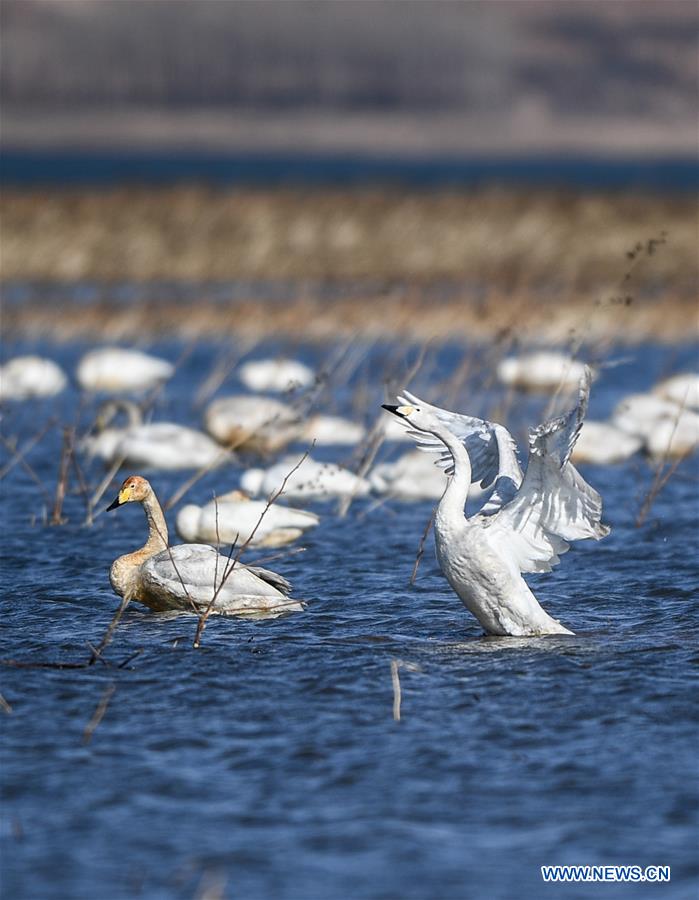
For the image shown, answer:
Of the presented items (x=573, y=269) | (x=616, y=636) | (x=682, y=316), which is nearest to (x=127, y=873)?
(x=616, y=636)

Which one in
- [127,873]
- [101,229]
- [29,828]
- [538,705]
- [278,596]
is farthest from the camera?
[101,229]

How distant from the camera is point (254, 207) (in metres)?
32.1

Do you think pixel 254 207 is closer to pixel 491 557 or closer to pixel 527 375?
pixel 527 375

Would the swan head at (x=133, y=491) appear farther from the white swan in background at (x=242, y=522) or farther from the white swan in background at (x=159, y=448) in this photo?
the white swan in background at (x=159, y=448)

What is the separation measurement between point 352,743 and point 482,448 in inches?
89.4

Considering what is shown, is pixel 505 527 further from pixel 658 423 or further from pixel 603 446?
pixel 658 423

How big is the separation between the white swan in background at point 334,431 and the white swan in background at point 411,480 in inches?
53.4

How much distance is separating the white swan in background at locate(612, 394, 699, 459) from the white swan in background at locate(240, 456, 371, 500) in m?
2.62

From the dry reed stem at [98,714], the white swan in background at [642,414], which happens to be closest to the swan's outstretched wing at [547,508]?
the dry reed stem at [98,714]

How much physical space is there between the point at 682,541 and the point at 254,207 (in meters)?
23.4

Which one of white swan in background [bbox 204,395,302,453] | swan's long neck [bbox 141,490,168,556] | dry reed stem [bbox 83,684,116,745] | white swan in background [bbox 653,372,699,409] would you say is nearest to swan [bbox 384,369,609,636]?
dry reed stem [bbox 83,684,116,745]

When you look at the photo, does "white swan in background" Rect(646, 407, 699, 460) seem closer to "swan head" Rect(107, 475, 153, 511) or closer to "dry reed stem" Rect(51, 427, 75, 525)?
"dry reed stem" Rect(51, 427, 75, 525)

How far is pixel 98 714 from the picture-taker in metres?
5.83

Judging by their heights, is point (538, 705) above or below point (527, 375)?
below
